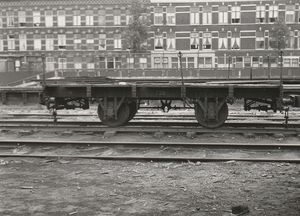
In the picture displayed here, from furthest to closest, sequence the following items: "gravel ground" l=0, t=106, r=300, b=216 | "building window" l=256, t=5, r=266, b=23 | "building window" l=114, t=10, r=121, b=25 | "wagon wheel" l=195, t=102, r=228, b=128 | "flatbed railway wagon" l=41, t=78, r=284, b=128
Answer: "building window" l=114, t=10, r=121, b=25 → "building window" l=256, t=5, r=266, b=23 → "wagon wheel" l=195, t=102, r=228, b=128 → "flatbed railway wagon" l=41, t=78, r=284, b=128 → "gravel ground" l=0, t=106, r=300, b=216

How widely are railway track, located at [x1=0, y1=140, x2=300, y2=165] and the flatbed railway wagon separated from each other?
2714 mm

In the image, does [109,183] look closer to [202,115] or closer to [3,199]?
[3,199]

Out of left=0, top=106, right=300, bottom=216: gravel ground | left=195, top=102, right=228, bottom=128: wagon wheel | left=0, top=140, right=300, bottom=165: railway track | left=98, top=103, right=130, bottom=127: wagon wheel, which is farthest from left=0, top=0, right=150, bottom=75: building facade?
left=0, top=106, right=300, bottom=216: gravel ground

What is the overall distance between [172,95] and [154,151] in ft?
11.3

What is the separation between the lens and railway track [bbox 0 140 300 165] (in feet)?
30.7

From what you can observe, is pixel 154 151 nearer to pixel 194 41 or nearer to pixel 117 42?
pixel 194 41

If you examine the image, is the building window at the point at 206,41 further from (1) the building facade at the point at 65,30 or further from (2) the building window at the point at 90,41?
(2) the building window at the point at 90,41

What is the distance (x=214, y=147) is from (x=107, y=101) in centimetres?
482

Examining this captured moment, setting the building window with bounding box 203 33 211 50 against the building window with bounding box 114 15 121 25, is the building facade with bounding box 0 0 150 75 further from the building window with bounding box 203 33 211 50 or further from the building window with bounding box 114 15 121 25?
the building window with bounding box 203 33 211 50

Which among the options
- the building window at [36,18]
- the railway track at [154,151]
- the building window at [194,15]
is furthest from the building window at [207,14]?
the railway track at [154,151]

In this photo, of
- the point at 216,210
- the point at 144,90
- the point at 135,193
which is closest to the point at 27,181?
the point at 135,193

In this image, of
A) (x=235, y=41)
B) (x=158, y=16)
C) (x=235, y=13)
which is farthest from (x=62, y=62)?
(x=235, y=13)

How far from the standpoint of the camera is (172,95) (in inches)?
524

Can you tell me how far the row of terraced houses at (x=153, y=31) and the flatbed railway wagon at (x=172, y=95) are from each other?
102ft
